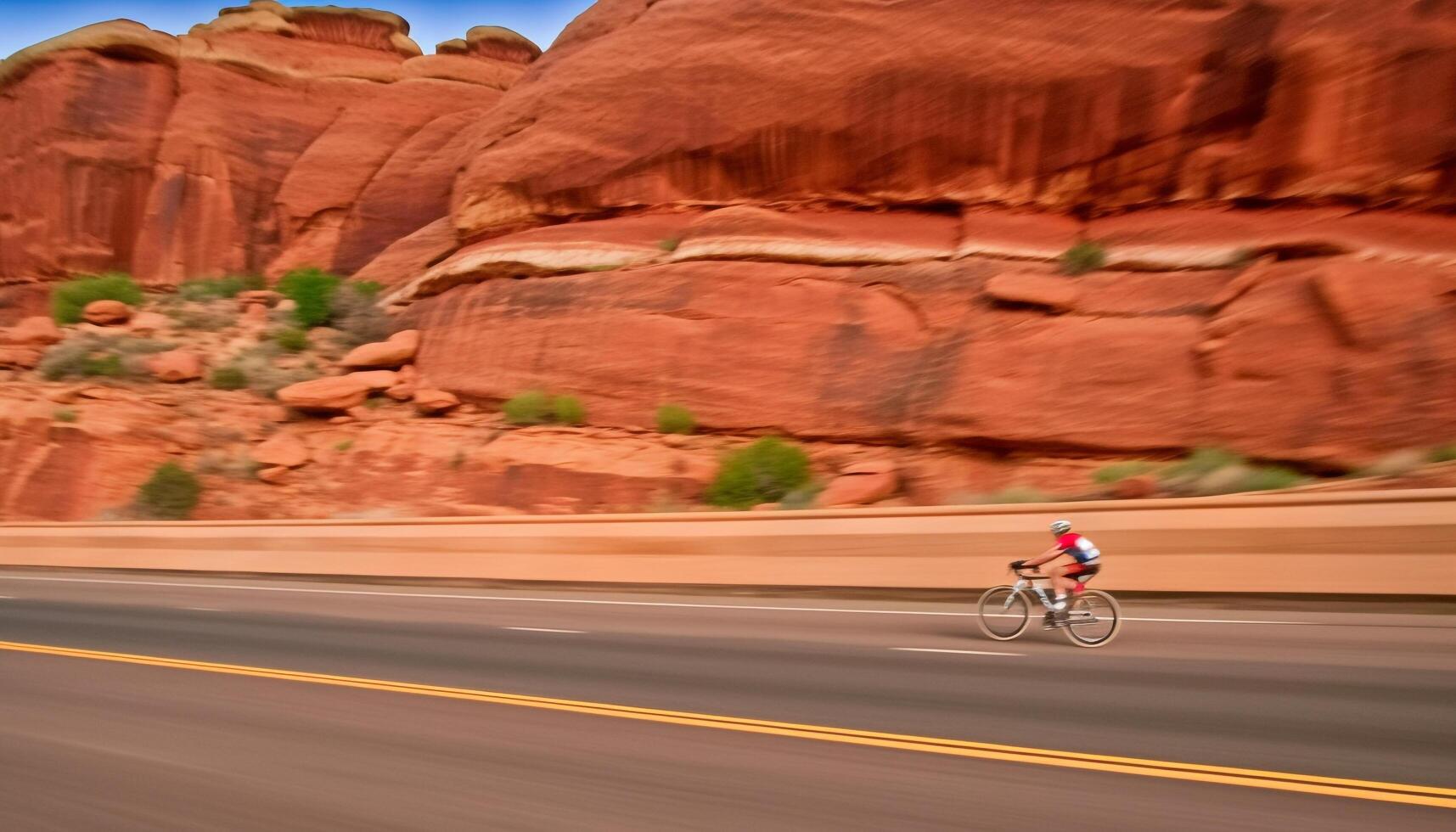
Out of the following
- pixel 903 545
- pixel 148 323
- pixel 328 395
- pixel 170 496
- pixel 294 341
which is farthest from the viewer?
pixel 148 323

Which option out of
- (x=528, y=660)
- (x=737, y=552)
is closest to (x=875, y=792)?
(x=528, y=660)

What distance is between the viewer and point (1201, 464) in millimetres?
17219

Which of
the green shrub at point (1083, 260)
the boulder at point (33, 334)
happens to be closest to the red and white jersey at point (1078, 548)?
the green shrub at point (1083, 260)

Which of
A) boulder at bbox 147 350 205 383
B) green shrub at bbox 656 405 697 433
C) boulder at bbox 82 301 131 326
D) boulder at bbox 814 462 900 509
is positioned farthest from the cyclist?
boulder at bbox 82 301 131 326

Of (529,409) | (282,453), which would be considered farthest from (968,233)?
(282,453)

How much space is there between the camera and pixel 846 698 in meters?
7.30

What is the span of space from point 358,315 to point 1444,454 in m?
28.6

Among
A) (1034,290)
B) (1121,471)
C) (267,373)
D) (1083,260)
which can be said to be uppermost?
(1083,260)

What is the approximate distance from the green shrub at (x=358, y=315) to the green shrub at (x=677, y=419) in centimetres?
1179

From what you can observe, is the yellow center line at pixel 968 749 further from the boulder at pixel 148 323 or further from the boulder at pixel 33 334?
the boulder at pixel 33 334

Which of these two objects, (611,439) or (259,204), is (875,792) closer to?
(611,439)

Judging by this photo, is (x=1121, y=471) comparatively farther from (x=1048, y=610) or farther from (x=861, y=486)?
(x=1048, y=610)

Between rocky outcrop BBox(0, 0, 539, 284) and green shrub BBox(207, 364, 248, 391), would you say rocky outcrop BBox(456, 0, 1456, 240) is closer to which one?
green shrub BBox(207, 364, 248, 391)

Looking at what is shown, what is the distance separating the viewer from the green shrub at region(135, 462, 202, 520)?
2541 centimetres
